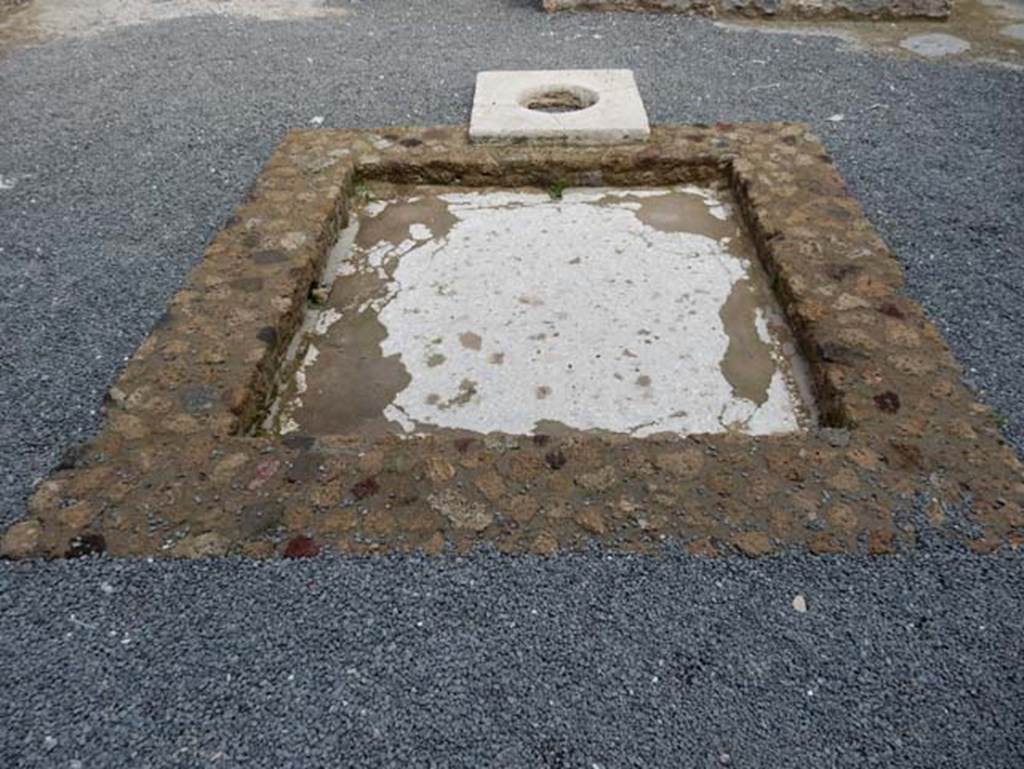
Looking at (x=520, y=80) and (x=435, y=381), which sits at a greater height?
(x=520, y=80)

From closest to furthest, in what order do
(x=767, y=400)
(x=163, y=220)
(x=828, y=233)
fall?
(x=767, y=400)
(x=828, y=233)
(x=163, y=220)

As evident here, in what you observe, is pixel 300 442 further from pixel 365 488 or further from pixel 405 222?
pixel 405 222

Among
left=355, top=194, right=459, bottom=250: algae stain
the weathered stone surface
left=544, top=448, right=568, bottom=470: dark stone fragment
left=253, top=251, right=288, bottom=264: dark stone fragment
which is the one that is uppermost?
left=544, top=448, right=568, bottom=470: dark stone fragment

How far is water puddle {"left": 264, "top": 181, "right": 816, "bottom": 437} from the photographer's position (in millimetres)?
3072

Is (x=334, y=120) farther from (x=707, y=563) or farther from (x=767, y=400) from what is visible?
(x=707, y=563)

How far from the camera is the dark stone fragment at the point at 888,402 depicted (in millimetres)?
2658

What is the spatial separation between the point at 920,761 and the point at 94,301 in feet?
10.9

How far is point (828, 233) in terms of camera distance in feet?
11.9

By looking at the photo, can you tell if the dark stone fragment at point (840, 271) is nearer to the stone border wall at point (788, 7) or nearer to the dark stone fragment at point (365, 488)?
the dark stone fragment at point (365, 488)

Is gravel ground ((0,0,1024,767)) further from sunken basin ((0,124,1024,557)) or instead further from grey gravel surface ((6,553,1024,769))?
sunken basin ((0,124,1024,557))

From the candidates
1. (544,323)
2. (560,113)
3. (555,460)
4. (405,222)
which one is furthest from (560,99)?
(555,460)

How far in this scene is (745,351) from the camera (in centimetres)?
333

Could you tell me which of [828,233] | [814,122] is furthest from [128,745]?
[814,122]

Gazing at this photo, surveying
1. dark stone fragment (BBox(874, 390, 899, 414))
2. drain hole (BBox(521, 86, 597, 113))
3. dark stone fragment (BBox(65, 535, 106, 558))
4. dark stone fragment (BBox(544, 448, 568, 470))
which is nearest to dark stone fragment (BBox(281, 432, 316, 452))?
dark stone fragment (BBox(65, 535, 106, 558))
